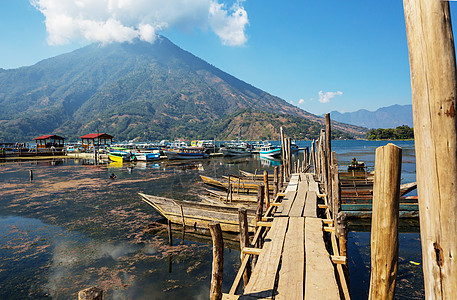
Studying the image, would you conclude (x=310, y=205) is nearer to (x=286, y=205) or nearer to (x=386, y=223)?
(x=286, y=205)

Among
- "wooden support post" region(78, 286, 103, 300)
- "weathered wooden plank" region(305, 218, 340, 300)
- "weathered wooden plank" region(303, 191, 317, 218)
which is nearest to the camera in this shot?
"wooden support post" region(78, 286, 103, 300)

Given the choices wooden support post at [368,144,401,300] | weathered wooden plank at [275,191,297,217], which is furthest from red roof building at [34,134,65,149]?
wooden support post at [368,144,401,300]

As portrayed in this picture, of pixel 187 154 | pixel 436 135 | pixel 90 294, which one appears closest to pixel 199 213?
pixel 90 294

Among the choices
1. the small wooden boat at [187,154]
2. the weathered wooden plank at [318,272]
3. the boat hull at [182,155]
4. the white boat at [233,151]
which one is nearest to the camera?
the weathered wooden plank at [318,272]

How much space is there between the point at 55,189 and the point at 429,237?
82.1 feet

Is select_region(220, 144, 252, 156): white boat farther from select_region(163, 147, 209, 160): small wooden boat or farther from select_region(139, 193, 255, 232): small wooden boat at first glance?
select_region(139, 193, 255, 232): small wooden boat

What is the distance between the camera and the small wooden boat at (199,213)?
34.7 feet

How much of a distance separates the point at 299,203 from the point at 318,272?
4390 millimetres

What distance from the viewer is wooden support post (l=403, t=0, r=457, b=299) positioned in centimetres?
164

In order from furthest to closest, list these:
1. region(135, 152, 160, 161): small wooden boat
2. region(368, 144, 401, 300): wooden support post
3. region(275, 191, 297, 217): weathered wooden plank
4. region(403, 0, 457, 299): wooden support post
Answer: region(135, 152, 160, 161): small wooden boat
region(275, 191, 297, 217): weathered wooden plank
region(368, 144, 401, 300): wooden support post
region(403, 0, 457, 299): wooden support post

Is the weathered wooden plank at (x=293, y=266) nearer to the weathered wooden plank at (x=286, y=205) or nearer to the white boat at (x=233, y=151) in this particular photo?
the weathered wooden plank at (x=286, y=205)

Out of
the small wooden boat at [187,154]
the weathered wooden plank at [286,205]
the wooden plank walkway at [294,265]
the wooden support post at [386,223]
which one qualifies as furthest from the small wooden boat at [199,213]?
the small wooden boat at [187,154]

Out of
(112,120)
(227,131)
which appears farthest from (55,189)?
(112,120)

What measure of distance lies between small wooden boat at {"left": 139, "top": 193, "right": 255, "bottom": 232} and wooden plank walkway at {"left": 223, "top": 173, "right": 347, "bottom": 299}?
383 cm
